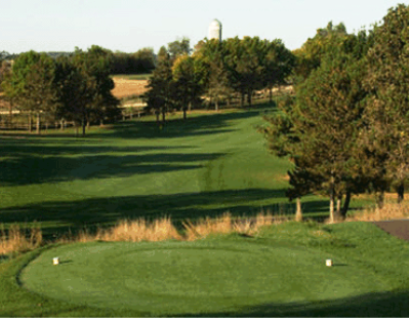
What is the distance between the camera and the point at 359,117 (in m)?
31.1

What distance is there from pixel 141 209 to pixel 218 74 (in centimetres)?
8346

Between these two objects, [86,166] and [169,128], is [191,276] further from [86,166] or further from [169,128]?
[169,128]

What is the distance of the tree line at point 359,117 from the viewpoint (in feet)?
97.0

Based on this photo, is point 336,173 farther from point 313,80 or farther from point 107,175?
point 107,175

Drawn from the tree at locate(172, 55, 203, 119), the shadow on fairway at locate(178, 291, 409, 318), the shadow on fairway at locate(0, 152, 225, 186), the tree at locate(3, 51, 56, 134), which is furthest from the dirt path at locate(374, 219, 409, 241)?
the tree at locate(172, 55, 203, 119)

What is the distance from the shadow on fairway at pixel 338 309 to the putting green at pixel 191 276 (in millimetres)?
245

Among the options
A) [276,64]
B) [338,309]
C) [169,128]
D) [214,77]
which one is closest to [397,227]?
[338,309]

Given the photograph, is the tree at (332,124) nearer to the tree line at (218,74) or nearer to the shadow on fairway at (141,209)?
the shadow on fairway at (141,209)

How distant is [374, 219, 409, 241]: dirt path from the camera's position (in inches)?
734

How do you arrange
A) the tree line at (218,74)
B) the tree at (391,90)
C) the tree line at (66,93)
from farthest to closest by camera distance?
the tree line at (218,74), the tree line at (66,93), the tree at (391,90)

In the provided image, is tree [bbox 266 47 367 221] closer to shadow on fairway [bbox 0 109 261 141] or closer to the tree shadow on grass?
shadow on fairway [bbox 0 109 261 141]

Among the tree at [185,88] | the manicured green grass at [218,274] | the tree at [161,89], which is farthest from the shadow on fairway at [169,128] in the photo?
the manicured green grass at [218,274]

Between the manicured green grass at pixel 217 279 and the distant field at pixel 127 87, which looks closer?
the manicured green grass at pixel 217 279

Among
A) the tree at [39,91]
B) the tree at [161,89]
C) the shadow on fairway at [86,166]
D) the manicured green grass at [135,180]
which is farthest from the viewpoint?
the tree at [161,89]
